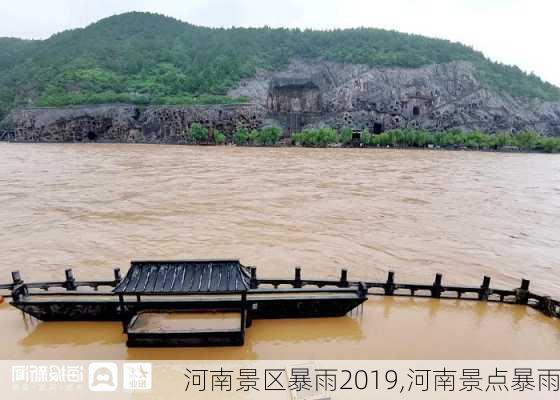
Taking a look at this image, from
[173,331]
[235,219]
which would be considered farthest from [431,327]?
[235,219]

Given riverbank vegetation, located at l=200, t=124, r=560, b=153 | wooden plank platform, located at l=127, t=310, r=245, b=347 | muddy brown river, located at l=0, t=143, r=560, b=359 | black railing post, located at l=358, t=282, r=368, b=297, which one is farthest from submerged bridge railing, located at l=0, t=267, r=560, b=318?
riverbank vegetation, located at l=200, t=124, r=560, b=153

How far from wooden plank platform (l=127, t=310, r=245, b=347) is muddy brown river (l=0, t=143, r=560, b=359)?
271 mm

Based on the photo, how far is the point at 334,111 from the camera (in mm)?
96000

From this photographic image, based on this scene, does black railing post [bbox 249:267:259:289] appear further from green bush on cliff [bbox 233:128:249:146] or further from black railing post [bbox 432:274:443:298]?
green bush on cliff [bbox 233:128:249:146]

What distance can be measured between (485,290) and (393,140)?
73667mm

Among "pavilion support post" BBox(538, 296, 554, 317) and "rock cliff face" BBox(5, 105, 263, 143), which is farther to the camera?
"rock cliff face" BBox(5, 105, 263, 143)

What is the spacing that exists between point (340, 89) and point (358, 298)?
94.9m

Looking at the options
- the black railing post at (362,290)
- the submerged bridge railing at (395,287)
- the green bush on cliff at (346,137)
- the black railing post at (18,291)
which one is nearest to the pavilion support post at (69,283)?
the submerged bridge railing at (395,287)

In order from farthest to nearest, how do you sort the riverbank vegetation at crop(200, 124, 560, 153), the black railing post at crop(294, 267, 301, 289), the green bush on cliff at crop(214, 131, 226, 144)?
1. the green bush on cliff at crop(214, 131, 226, 144)
2. the riverbank vegetation at crop(200, 124, 560, 153)
3. the black railing post at crop(294, 267, 301, 289)

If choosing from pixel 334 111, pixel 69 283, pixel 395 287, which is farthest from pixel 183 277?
pixel 334 111

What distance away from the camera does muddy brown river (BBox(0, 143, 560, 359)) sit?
32.2 feet

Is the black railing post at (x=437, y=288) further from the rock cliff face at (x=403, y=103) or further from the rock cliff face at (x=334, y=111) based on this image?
the rock cliff face at (x=403, y=103)

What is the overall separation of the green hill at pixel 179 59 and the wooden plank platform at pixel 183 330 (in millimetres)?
88657

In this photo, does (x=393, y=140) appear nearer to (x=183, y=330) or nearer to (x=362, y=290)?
(x=362, y=290)
